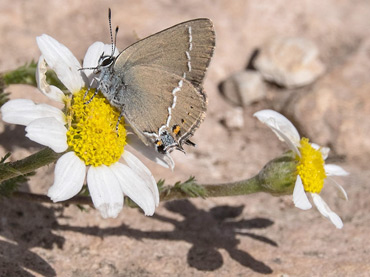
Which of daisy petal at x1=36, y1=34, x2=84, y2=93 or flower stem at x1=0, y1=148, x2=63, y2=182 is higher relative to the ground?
daisy petal at x1=36, y1=34, x2=84, y2=93

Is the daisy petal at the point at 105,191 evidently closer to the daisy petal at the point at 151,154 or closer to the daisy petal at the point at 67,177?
the daisy petal at the point at 67,177

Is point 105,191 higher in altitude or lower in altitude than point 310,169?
higher

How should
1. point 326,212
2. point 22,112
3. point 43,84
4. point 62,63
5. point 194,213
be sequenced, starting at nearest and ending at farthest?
point 22,112, point 43,84, point 62,63, point 326,212, point 194,213

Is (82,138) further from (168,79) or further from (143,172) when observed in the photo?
(168,79)

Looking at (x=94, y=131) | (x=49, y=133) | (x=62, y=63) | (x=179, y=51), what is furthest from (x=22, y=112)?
(x=179, y=51)

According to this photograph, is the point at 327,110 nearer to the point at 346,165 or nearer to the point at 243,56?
the point at 346,165

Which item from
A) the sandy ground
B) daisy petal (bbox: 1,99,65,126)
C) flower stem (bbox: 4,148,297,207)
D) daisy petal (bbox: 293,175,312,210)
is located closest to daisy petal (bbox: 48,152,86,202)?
daisy petal (bbox: 1,99,65,126)

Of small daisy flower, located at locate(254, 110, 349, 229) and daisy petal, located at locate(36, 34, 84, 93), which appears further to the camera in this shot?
small daisy flower, located at locate(254, 110, 349, 229)

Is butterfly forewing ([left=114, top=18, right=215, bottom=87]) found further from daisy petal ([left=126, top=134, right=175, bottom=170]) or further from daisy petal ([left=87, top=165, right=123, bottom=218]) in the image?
daisy petal ([left=87, top=165, right=123, bottom=218])
